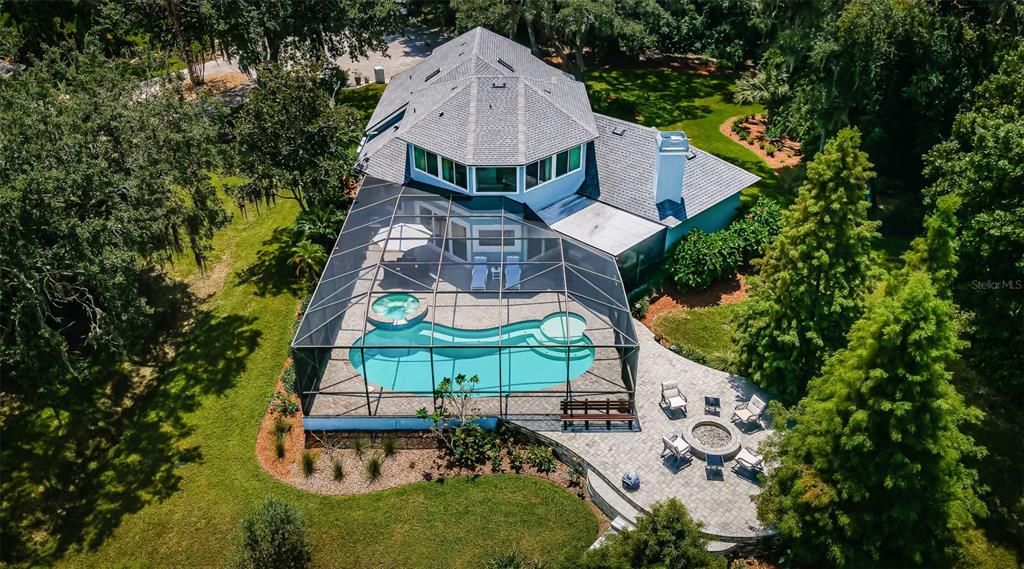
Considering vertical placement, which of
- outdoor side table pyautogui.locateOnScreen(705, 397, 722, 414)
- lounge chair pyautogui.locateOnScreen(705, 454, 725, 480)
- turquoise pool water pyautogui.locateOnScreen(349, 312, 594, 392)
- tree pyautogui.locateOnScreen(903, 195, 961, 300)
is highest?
tree pyautogui.locateOnScreen(903, 195, 961, 300)

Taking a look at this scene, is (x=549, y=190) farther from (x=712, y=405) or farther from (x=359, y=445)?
(x=359, y=445)

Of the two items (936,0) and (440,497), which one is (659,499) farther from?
(936,0)

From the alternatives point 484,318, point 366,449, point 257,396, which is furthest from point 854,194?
point 257,396

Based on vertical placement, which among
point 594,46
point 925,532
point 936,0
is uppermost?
point 936,0

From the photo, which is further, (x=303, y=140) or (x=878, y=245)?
(x=878, y=245)

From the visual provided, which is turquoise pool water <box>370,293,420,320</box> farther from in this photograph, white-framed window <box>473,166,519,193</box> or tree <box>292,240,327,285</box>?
white-framed window <box>473,166,519,193</box>

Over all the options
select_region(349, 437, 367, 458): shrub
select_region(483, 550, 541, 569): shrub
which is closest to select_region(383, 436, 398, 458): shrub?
select_region(349, 437, 367, 458): shrub
